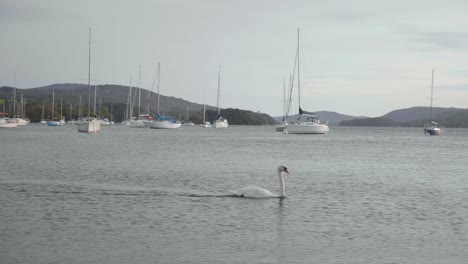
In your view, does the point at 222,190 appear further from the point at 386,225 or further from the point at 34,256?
the point at 34,256

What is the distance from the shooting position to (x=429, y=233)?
18.3 meters

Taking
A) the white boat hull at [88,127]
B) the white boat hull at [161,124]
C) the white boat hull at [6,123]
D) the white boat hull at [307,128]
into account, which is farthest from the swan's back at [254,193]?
the white boat hull at [161,124]

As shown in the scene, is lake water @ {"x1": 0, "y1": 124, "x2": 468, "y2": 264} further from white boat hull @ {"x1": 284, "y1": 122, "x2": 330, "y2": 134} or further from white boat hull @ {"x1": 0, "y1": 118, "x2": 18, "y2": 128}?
white boat hull @ {"x1": 0, "y1": 118, "x2": 18, "y2": 128}

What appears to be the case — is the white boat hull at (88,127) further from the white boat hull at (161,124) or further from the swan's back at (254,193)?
the swan's back at (254,193)

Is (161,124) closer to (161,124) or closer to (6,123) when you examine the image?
(161,124)

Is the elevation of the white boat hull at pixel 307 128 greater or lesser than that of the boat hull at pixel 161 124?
greater

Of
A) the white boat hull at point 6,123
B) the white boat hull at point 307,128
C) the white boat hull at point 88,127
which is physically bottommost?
the white boat hull at point 6,123

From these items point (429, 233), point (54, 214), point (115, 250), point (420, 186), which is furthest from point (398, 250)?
point (420, 186)

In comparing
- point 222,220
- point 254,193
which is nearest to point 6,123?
point 254,193

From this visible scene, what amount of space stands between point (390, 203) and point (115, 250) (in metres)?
13.3

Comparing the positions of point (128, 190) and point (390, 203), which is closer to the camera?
point (390, 203)

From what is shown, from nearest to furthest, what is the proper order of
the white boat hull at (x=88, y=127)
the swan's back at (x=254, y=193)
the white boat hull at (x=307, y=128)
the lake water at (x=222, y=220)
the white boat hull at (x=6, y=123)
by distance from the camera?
1. the lake water at (x=222, y=220)
2. the swan's back at (x=254, y=193)
3. the white boat hull at (x=307, y=128)
4. the white boat hull at (x=88, y=127)
5. the white boat hull at (x=6, y=123)

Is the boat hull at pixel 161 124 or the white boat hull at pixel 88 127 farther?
the boat hull at pixel 161 124

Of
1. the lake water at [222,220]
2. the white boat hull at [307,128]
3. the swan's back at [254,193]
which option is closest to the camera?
the lake water at [222,220]
